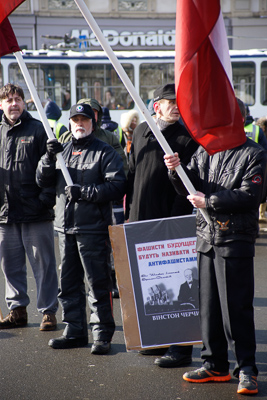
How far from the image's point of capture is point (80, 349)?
195 inches

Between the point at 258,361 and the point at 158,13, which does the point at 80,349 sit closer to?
the point at 258,361

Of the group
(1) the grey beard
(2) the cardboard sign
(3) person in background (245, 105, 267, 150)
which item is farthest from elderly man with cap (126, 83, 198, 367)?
(3) person in background (245, 105, 267, 150)

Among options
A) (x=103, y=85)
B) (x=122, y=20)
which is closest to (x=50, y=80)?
(x=103, y=85)

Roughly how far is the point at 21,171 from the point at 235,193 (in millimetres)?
2324

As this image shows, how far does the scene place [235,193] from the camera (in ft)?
12.7

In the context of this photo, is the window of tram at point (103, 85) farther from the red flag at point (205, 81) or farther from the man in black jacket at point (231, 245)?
the red flag at point (205, 81)

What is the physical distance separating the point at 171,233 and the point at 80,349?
130 cm

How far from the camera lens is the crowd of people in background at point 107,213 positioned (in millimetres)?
3969

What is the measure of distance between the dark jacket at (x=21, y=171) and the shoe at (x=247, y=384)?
93.0 inches

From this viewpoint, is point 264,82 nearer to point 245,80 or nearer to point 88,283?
point 245,80

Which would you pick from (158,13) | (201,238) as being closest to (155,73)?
(158,13)

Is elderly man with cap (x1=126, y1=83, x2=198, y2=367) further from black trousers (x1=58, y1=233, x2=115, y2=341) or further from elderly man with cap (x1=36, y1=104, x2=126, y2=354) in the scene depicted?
black trousers (x1=58, y1=233, x2=115, y2=341)

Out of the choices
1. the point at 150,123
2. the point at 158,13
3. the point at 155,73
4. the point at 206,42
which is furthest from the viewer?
the point at 158,13

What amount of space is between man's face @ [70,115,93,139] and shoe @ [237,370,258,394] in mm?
2305
